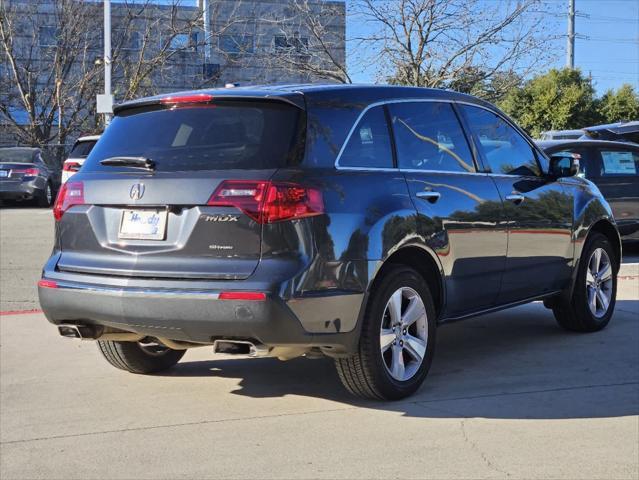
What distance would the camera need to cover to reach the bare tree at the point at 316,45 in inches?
710

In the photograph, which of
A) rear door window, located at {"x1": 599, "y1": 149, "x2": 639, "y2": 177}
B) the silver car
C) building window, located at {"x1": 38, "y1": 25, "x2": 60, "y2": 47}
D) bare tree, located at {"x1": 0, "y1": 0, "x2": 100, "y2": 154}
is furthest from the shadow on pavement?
building window, located at {"x1": 38, "y1": 25, "x2": 60, "y2": 47}

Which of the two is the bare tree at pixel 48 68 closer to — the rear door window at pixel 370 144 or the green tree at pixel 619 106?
the green tree at pixel 619 106

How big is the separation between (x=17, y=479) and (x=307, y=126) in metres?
2.31

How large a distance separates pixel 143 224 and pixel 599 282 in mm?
4219

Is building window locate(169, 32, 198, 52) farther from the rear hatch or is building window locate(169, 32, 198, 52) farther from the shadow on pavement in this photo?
the rear hatch

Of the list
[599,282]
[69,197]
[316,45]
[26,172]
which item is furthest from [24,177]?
[69,197]

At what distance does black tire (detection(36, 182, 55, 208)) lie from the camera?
2267 cm

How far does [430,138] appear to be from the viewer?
232 inches

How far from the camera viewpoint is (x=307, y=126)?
4.99 metres

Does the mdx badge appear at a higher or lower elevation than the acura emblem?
lower

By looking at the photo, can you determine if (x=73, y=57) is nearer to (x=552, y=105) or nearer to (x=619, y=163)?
(x=552, y=105)

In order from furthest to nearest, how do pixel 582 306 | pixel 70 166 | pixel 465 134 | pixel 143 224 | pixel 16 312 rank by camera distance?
pixel 70 166 < pixel 16 312 < pixel 582 306 < pixel 465 134 < pixel 143 224

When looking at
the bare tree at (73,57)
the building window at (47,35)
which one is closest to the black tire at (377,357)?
the bare tree at (73,57)

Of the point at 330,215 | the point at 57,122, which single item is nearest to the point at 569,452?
the point at 330,215
